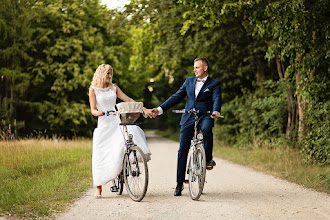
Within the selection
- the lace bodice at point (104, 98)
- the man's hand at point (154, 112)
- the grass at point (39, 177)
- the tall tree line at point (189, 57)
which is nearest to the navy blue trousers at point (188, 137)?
the man's hand at point (154, 112)

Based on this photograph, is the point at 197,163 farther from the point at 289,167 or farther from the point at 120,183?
the point at 289,167

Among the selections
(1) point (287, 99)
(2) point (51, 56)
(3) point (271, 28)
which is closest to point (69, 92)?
(2) point (51, 56)

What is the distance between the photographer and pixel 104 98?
7246mm

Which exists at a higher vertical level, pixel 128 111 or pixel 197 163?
pixel 128 111

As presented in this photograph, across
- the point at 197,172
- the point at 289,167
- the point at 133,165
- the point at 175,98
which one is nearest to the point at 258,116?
the point at 289,167

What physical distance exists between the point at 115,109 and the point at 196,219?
7.55 ft

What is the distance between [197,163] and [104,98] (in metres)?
1.83

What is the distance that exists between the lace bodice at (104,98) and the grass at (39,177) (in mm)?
1503

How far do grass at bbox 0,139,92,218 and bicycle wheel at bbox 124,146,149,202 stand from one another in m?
0.95

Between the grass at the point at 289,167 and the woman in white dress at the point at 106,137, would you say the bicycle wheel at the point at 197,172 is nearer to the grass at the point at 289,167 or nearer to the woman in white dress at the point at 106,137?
the woman in white dress at the point at 106,137

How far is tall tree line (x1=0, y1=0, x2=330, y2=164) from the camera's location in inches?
385

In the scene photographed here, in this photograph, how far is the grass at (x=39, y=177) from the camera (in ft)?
20.3

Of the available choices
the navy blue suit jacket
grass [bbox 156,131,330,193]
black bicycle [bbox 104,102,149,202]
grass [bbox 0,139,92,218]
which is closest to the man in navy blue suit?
the navy blue suit jacket

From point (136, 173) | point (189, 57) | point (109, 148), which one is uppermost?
point (189, 57)
